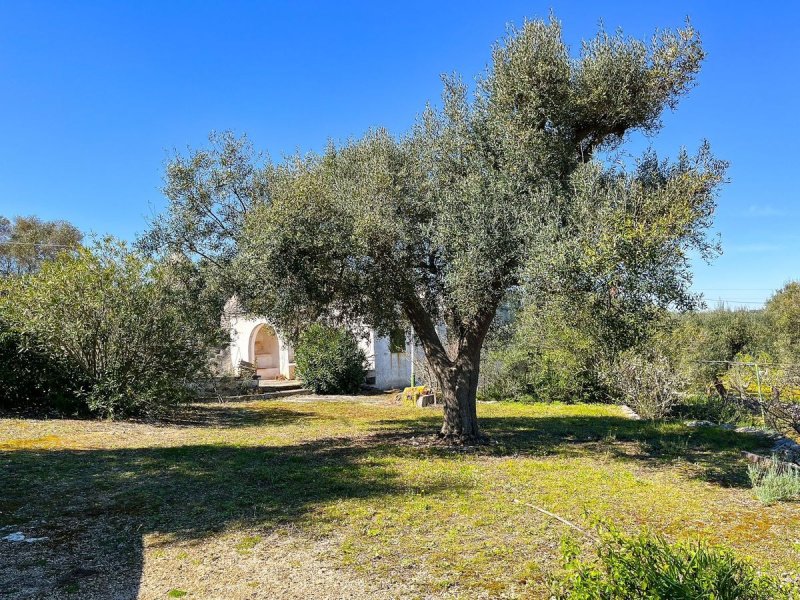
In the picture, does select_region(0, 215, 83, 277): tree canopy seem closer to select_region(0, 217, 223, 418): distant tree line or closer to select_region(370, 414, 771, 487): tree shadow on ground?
select_region(0, 217, 223, 418): distant tree line

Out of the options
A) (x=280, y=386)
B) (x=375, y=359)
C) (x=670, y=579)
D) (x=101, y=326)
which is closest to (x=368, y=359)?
(x=375, y=359)

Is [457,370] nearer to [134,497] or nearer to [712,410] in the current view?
[134,497]

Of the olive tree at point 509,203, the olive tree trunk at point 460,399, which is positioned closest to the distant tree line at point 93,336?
the olive tree at point 509,203

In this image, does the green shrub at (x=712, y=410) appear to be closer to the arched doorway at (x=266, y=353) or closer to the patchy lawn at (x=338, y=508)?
the patchy lawn at (x=338, y=508)

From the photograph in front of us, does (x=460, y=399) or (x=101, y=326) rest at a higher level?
(x=101, y=326)

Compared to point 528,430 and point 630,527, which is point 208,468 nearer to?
point 630,527

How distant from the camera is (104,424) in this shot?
508 inches

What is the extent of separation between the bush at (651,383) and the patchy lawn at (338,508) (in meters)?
2.65

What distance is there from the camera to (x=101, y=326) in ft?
44.0

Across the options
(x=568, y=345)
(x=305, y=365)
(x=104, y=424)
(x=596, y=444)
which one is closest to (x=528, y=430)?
(x=596, y=444)

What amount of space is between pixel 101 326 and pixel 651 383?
14231 mm

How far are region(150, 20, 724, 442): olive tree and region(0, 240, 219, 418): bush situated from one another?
5232mm

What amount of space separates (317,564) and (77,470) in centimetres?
544

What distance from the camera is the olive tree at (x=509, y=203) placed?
6.89 metres
